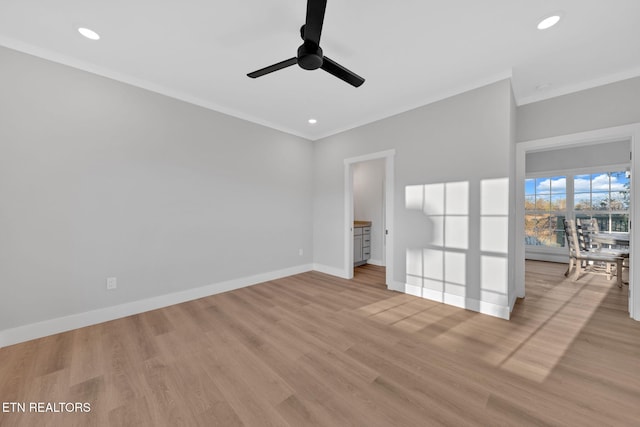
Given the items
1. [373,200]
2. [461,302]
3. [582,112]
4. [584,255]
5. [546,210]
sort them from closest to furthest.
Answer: [582,112] → [461,302] → [584,255] → [373,200] → [546,210]

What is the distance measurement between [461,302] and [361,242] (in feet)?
7.81

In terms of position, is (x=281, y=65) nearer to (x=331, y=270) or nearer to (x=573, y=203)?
(x=331, y=270)

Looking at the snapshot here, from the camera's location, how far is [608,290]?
11.6 feet

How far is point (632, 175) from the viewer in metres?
2.64

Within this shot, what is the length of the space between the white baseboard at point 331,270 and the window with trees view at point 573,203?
5.02 metres

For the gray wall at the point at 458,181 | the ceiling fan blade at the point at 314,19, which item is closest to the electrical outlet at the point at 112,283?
the ceiling fan blade at the point at 314,19

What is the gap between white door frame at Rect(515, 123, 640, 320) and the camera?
2549 mm

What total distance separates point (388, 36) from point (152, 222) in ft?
10.5

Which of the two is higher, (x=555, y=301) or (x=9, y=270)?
(x=9, y=270)

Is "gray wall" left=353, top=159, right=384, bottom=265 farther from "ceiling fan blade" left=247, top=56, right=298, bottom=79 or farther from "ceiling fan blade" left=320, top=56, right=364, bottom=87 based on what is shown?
"ceiling fan blade" left=247, top=56, right=298, bottom=79

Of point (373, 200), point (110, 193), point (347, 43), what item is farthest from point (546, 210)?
point (110, 193)

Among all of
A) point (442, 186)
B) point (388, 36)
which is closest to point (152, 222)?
point (388, 36)

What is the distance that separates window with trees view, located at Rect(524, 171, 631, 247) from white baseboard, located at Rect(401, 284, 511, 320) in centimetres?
449

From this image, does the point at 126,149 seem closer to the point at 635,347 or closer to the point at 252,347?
the point at 252,347
